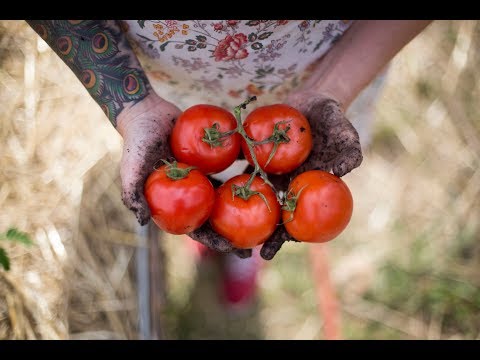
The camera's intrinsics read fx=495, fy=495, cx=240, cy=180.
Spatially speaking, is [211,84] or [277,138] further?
[211,84]

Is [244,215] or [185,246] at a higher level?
[244,215]

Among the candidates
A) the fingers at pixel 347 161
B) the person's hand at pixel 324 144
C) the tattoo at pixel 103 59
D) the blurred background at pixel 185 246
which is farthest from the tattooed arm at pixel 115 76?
the blurred background at pixel 185 246

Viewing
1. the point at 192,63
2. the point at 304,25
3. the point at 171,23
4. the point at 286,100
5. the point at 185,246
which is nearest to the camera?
the point at 171,23

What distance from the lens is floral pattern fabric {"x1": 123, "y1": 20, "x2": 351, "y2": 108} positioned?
1.90m

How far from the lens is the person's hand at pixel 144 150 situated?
5.61 feet

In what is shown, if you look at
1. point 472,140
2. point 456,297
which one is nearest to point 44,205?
point 456,297

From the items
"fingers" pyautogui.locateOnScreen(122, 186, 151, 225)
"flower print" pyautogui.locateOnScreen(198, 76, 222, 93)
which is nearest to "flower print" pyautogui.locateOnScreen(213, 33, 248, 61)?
"flower print" pyautogui.locateOnScreen(198, 76, 222, 93)

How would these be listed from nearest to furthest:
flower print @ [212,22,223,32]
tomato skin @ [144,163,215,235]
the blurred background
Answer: tomato skin @ [144,163,215,235]
flower print @ [212,22,223,32]
the blurred background

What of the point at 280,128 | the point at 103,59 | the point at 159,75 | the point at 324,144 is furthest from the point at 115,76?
the point at 324,144

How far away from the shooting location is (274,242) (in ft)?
6.13

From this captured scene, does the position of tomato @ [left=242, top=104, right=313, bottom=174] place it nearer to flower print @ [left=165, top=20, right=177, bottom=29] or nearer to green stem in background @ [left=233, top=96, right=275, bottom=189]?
green stem in background @ [left=233, top=96, right=275, bottom=189]

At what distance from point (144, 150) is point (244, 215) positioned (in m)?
0.46

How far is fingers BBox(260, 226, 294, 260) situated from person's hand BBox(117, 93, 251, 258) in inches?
4.9

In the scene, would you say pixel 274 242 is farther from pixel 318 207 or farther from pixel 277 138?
pixel 277 138
